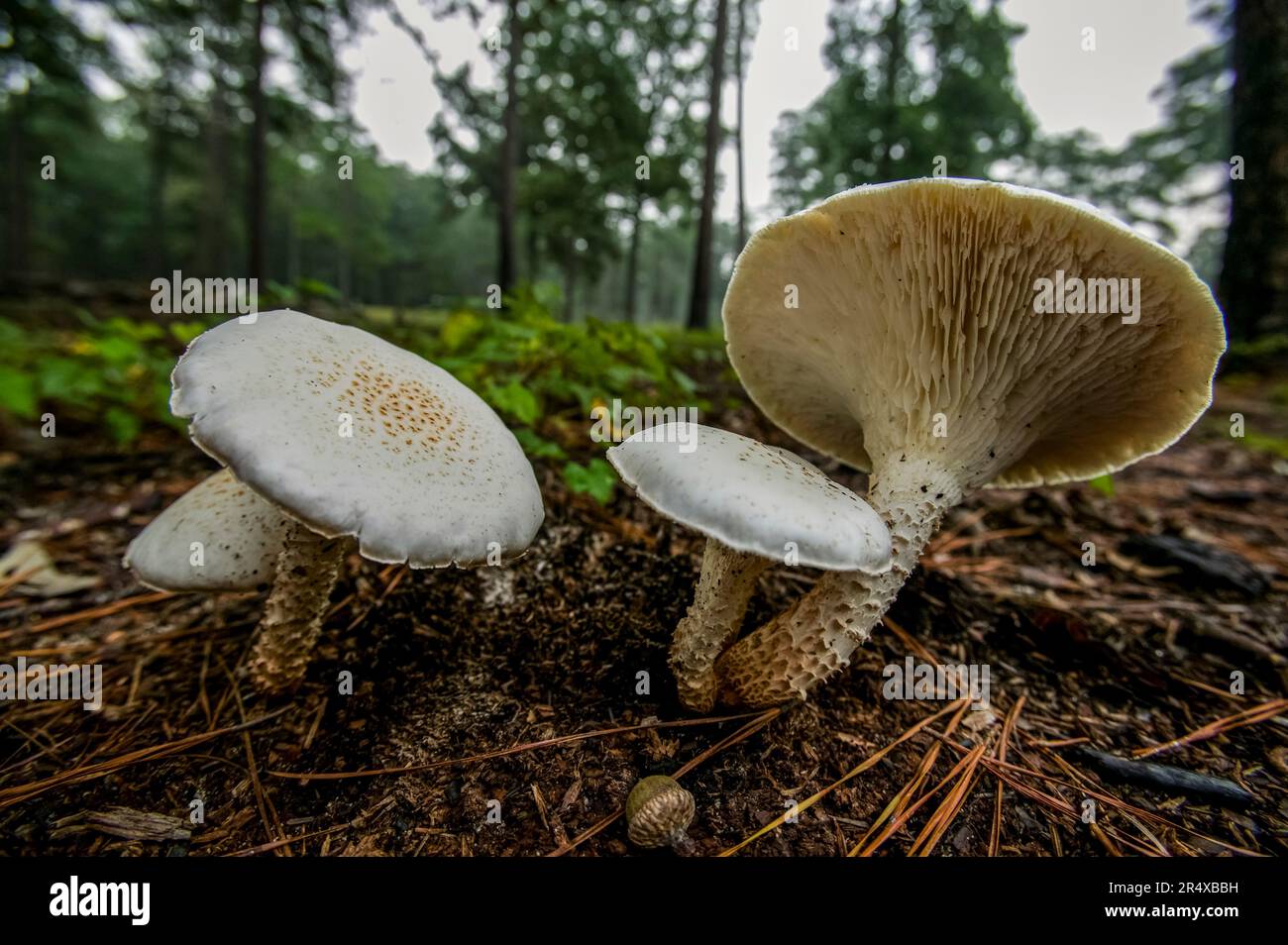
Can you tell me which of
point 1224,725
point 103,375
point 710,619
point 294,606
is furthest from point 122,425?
point 1224,725

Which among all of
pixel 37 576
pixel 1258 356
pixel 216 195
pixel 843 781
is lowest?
pixel 843 781

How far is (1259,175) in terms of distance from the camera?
22.0 ft

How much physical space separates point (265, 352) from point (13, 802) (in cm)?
131

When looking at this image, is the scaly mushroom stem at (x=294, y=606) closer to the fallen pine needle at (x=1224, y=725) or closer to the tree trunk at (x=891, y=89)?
the fallen pine needle at (x=1224, y=725)

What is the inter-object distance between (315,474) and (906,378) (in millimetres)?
1672

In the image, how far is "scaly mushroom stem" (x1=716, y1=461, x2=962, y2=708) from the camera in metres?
1.64

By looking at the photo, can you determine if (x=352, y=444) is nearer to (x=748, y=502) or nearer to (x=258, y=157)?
(x=748, y=502)

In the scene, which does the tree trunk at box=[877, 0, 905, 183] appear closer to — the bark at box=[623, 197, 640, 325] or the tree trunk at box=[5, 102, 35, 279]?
the bark at box=[623, 197, 640, 325]

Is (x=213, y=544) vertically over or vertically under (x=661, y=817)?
over

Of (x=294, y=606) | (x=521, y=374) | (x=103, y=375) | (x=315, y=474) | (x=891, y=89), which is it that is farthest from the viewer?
(x=891, y=89)

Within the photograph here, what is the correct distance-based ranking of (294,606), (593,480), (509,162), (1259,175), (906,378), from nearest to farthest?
(294,606) → (906,378) → (593,480) → (1259,175) → (509,162)

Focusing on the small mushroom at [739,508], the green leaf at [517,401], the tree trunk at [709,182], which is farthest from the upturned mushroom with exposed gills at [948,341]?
the tree trunk at [709,182]
